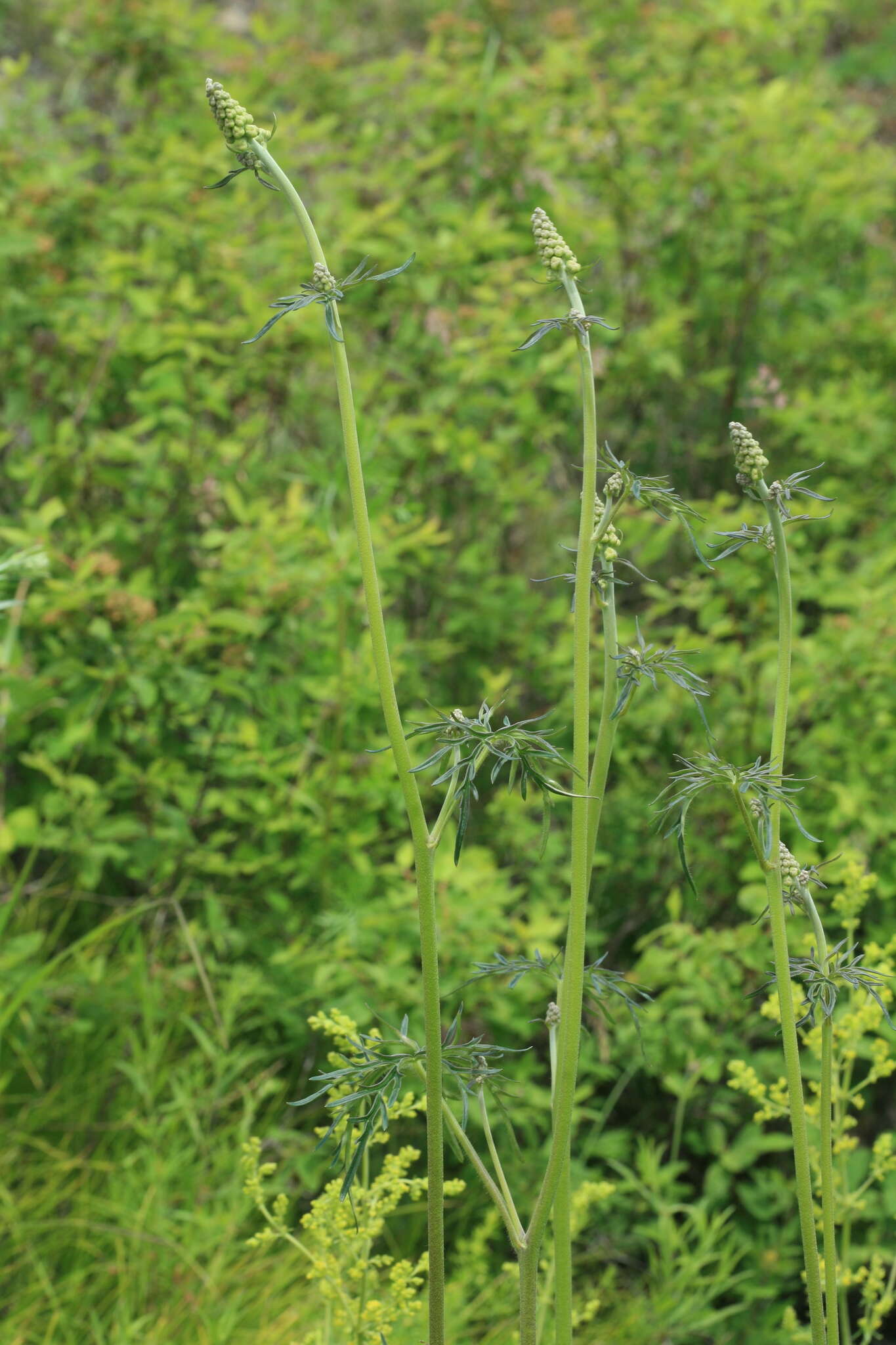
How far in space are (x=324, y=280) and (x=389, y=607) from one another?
6.71 feet

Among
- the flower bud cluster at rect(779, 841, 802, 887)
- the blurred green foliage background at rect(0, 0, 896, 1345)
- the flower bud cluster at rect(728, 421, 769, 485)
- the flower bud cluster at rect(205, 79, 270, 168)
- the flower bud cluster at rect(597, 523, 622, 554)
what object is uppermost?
the flower bud cluster at rect(205, 79, 270, 168)

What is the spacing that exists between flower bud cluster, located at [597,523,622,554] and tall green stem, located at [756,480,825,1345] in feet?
0.46

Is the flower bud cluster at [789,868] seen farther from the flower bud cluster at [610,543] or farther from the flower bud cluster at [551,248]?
the flower bud cluster at [551,248]

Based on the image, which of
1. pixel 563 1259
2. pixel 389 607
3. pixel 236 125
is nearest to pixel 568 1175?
pixel 563 1259

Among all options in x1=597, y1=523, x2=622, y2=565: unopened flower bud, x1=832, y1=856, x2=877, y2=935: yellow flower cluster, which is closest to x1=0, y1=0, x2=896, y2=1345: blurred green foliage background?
x1=832, y1=856, x2=877, y2=935: yellow flower cluster

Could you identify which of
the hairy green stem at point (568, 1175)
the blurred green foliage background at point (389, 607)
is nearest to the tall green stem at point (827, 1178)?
the hairy green stem at point (568, 1175)

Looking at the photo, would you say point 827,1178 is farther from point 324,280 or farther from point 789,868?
point 324,280

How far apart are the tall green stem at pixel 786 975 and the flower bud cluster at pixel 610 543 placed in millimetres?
141

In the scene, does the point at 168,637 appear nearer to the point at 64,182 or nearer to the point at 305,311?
the point at 305,311

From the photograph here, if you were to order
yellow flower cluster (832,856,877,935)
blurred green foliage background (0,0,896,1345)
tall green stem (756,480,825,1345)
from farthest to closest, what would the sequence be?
blurred green foliage background (0,0,896,1345) → yellow flower cluster (832,856,877,935) → tall green stem (756,480,825,1345)

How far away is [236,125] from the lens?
101cm

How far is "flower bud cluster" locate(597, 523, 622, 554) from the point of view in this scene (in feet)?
3.65

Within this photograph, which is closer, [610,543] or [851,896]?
[610,543]

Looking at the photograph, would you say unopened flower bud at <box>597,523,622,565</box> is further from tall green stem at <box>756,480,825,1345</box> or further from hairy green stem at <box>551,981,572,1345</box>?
hairy green stem at <box>551,981,572,1345</box>
